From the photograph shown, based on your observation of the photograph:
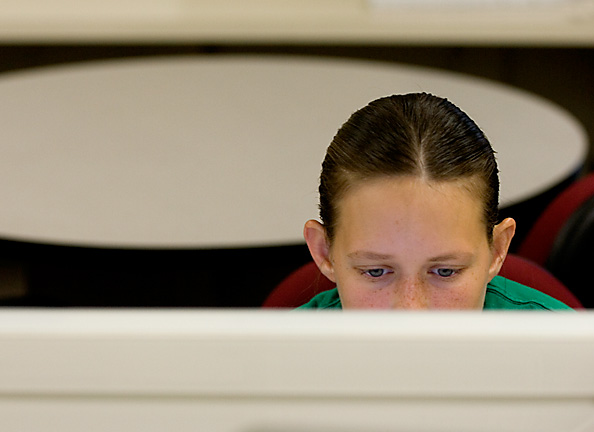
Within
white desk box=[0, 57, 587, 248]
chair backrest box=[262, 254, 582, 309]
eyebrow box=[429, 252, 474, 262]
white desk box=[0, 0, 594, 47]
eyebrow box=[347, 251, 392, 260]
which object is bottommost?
eyebrow box=[429, 252, 474, 262]

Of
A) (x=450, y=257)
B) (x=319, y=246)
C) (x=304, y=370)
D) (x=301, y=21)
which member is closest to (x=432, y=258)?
(x=450, y=257)

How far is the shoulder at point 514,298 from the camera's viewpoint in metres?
0.57

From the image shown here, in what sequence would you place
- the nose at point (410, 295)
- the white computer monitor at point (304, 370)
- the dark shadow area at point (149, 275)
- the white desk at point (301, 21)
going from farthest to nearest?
the white desk at point (301, 21)
the dark shadow area at point (149, 275)
the nose at point (410, 295)
the white computer monitor at point (304, 370)

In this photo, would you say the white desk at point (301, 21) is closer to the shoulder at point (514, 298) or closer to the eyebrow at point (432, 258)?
the shoulder at point (514, 298)

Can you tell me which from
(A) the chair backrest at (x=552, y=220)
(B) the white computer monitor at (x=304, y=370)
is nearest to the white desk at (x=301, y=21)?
(A) the chair backrest at (x=552, y=220)

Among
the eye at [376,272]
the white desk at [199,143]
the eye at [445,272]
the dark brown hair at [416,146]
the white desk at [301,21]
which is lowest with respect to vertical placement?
the eye at [445,272]

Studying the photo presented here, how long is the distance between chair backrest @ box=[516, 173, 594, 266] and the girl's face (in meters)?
0.39

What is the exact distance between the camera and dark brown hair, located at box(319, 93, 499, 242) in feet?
1.61

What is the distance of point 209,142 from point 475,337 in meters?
0.92

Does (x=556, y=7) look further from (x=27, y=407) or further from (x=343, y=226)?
(x=27, y=407)

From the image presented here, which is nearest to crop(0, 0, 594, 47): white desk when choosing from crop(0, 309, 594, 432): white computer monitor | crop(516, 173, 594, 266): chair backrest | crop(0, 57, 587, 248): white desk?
crop(0, 57, 587, 248): white desk

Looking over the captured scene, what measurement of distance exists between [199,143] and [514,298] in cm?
64

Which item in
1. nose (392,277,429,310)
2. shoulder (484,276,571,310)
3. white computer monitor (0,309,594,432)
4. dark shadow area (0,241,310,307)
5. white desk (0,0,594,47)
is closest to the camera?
white computer monitor (0,309,594,432)

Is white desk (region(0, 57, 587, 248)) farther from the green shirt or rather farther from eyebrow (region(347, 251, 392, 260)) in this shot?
eyebrow (region(347, 251, 392, 260))
